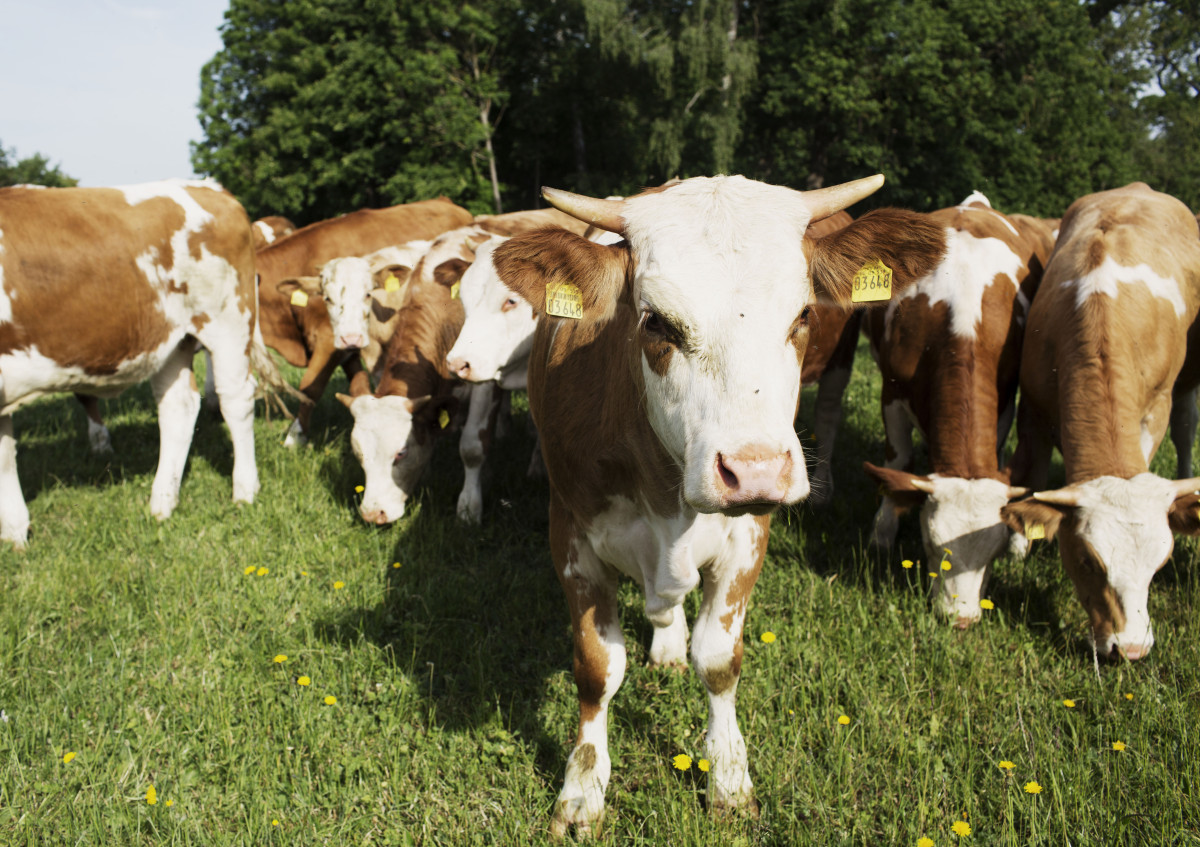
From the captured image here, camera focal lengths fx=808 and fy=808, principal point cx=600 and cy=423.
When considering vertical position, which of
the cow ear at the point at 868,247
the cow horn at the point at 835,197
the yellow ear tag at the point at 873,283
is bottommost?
the yellow ear tag at the point at 873,283

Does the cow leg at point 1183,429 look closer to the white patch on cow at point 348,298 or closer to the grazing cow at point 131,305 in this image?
the white patch on cow at point 348,298

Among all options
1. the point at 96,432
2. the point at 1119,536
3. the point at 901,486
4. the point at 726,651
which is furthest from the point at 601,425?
the point at 96,432

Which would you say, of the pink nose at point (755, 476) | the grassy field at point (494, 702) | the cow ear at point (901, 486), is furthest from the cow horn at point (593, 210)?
the cow ear at point (901, 486)

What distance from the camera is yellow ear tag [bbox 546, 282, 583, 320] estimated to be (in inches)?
94.8

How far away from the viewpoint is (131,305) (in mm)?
5254

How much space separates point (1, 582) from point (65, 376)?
1293 mm

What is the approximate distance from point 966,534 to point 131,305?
523 cm

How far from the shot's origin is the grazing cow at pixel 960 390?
418 centimetres

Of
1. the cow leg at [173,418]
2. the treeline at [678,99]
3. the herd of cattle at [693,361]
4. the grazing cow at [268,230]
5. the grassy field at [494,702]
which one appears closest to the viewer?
the herd of cattle at [693,361]

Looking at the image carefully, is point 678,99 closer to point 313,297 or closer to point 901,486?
point 313,297

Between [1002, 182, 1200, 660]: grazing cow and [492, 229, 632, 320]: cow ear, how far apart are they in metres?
2.56

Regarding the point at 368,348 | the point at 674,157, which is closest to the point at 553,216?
the point at 368,348

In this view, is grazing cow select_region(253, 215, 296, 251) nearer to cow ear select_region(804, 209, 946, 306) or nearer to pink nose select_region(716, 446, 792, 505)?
cow ear select_region(804, 209, 946, 306)

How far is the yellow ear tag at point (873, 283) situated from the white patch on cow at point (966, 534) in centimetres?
215
